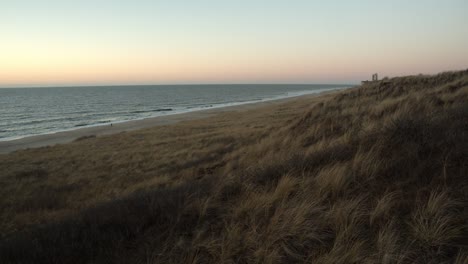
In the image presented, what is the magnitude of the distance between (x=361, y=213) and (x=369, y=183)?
3.60ft

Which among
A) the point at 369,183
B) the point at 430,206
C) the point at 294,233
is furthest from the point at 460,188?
the point at 294,233

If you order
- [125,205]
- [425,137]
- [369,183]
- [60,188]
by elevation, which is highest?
[425,137]

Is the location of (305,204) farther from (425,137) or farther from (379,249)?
(425,137)

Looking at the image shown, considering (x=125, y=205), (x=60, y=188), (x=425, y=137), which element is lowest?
(x=60, y=188)

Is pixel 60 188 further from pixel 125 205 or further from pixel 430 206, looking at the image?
pixel 430 206

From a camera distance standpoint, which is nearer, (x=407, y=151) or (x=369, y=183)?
(x=369, y=183)

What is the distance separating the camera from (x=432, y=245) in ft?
10.7

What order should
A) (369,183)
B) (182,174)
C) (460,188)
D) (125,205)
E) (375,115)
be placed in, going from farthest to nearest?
(182,174) < (375,115) < (125,205) < (369,183) < (460,188)

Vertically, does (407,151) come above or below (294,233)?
above

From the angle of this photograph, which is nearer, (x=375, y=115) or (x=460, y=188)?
(x=460, y=188)

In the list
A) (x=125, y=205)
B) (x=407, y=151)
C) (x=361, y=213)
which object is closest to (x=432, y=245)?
(x=361, y=213)

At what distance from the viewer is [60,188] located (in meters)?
12.3

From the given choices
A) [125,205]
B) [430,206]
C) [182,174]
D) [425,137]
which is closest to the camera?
[430,206]

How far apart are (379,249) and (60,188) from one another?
12050mm
